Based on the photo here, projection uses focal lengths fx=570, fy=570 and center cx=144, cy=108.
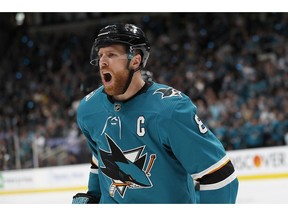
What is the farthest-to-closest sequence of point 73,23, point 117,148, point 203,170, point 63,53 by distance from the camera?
point 73,23 → point 63,53 → point 117,148 → point 203,170

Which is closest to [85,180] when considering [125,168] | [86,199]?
[86,199]

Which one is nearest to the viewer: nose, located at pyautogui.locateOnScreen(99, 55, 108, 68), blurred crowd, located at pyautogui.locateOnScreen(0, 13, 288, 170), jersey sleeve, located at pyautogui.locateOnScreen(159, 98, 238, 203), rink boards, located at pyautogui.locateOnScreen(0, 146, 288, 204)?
jersey sleeve, located at pyautogui.locateOnScreen(159, 98, 238, 203)

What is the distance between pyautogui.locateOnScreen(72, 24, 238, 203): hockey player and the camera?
179 centimetres

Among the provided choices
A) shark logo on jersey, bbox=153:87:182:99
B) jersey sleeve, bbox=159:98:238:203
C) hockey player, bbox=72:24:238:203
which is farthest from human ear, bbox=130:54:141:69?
jersey sleeve, bbox=159:98:238:203

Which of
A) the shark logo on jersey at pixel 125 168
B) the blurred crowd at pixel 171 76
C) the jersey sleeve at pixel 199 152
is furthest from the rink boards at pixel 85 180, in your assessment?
the jersey sleeve at pixel 199 152

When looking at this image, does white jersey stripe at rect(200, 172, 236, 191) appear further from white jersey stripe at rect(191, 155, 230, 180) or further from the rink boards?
the rink boards

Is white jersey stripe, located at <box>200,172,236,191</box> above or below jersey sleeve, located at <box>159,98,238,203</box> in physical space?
below

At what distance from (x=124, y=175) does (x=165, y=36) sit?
8.60 meters

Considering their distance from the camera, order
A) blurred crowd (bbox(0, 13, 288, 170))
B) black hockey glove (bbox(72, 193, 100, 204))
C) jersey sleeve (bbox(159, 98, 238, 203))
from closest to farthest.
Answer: jersey sleeve (bbox(159, 98, 238, 203)) → black hockey glove (bbox(72, 193, 100, 204)) → blurred crowd (bbox(0, 13, 288, 170))

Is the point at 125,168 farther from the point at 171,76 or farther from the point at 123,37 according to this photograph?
the point at 171,76
